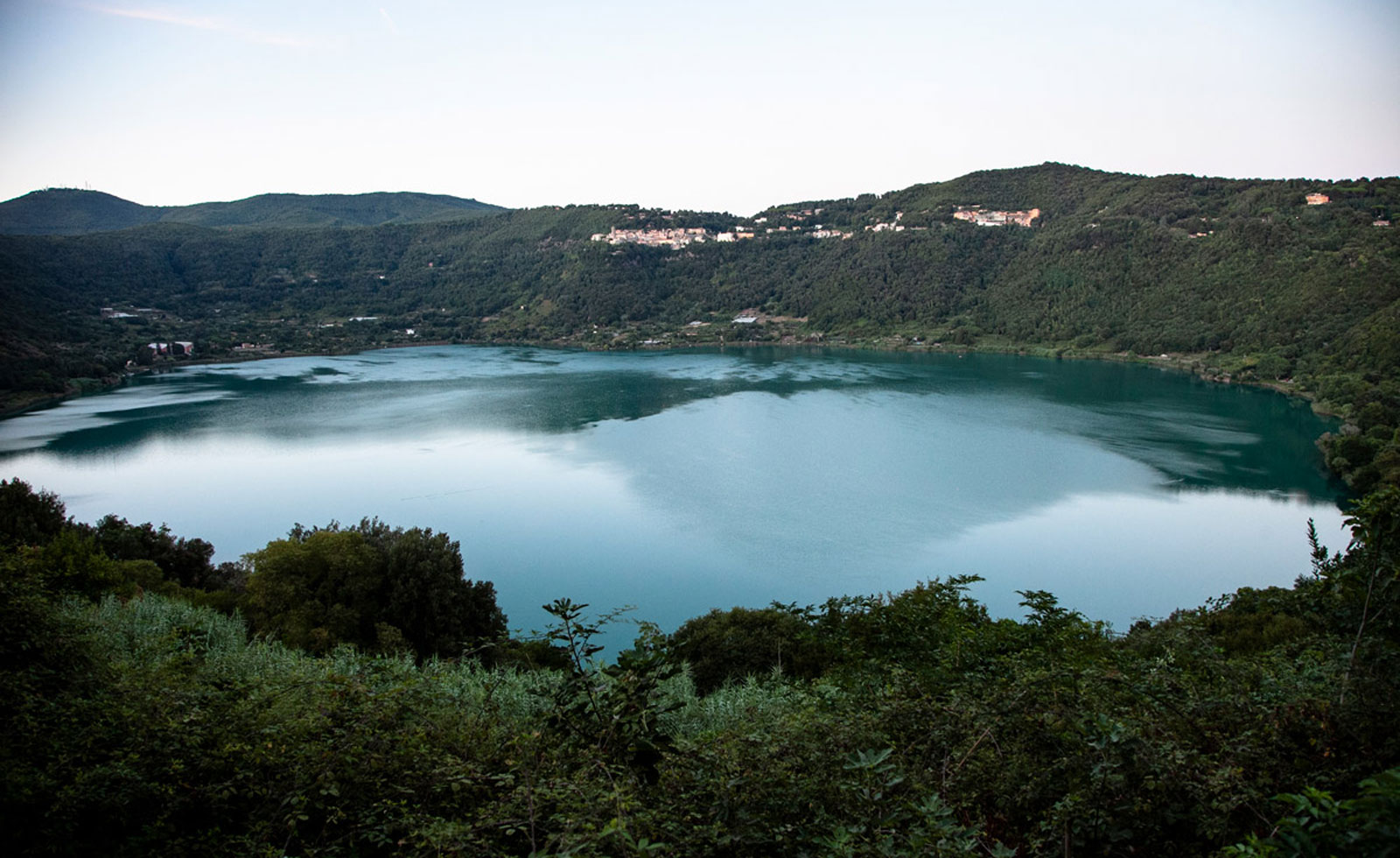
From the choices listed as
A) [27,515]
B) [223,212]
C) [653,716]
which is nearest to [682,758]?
[653,716]

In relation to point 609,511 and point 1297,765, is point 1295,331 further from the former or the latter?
point 1297,765

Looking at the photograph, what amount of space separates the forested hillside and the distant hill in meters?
23.9

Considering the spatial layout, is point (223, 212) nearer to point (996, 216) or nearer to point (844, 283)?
point (844, 283)

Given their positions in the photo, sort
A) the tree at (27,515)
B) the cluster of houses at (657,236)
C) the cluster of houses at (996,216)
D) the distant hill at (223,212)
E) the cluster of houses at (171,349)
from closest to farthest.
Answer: the tree at (27,515)
the cluster of houses at (171,349)
the cluster of houses at (996,216)
the cluster of houses at (657,236)
the distant hill at (223,212)

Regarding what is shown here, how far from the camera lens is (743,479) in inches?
1015

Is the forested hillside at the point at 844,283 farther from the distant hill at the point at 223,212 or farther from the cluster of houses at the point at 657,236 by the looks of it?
the distant hill at the point at 223,212

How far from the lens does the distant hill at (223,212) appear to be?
104875 millimetres

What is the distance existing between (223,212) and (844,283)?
4356 inches

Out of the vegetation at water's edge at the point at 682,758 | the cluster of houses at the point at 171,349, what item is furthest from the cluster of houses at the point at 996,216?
the vegetation at water's edge at the point at 682,758

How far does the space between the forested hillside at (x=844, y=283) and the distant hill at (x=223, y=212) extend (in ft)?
78.4

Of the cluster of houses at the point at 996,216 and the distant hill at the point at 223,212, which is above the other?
the distant hill at the point at 223,212

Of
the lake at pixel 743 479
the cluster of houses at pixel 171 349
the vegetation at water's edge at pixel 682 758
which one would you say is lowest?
the lake at pixel 743 479

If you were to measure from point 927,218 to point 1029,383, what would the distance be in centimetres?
5218

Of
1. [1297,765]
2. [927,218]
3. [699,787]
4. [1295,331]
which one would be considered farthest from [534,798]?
[927,218]
